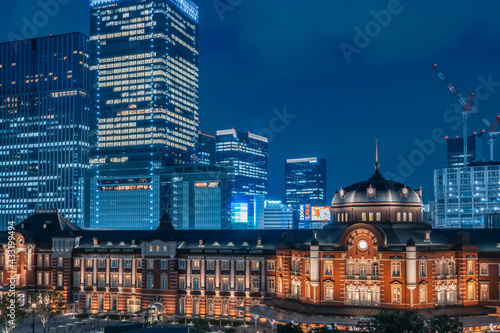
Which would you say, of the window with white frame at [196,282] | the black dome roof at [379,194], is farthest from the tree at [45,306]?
the black dome roof at [379,194]

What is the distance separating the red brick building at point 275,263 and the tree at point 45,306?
12.7 meters

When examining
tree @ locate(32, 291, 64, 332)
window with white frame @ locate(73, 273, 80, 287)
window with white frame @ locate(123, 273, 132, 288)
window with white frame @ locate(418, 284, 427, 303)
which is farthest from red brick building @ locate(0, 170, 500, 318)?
tree @ locate(32, 291, 64, 332)

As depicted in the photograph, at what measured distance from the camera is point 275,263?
4055 inches

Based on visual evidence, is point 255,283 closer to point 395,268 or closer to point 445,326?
point 395,268

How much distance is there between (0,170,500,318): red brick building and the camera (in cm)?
9019

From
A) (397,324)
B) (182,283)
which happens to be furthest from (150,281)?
(397,324)

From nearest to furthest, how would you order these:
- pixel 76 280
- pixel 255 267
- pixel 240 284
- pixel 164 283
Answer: pixel 255 267
pixel 240 284
pixel 164 283
pixel 76 280

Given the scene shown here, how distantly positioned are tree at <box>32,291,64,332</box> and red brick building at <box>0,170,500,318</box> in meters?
12.7

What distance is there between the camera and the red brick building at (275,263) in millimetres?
90188

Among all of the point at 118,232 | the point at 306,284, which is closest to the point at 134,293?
the point at 118,232

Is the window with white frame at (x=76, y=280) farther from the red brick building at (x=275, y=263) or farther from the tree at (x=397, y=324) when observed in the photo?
A: the tree at (x=397, y=324)

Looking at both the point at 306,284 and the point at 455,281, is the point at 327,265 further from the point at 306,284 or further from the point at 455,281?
the point at 455,281

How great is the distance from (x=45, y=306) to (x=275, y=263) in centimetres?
3601

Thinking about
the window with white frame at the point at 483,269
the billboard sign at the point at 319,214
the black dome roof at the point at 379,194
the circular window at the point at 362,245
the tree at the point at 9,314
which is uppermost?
the black dome roof at the point at 379,194
